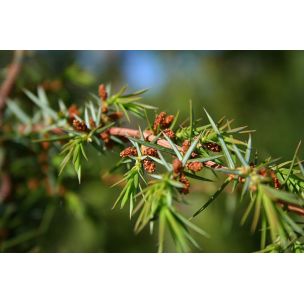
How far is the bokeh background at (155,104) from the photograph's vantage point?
1267 mm

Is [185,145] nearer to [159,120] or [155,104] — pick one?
[159,120]

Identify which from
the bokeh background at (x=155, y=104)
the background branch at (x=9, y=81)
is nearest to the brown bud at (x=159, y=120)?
the bokeh background at (x=155, y=104)

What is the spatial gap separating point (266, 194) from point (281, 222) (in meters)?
0.04

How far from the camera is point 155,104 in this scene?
2758 millimetres

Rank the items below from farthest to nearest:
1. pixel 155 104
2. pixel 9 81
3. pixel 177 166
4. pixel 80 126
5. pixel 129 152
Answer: pixel 155 104 < pixel 9 81 < pixel 80 126 < pixel 129 152 < pixel 177 166

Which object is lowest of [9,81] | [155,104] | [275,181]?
[275,181]

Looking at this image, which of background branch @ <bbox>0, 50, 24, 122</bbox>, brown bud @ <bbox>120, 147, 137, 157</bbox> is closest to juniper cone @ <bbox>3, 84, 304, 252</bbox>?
brown bud @ <bbox>120, 147, 137, 157</bbox>

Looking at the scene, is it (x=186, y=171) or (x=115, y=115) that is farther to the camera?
(x=115, y=115)

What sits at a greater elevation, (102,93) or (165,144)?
(102,93)

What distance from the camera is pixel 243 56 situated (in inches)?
118

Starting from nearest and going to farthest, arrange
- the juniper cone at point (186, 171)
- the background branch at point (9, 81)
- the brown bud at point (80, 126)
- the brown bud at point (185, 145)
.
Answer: the juniper cone at point (186, 171), the brown bud at point (185, 145), the brown bud at point (80, 126), the background branch at point (9, 81)

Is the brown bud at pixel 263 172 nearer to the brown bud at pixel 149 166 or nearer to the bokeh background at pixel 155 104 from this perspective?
the brown bud at pixel 149 166

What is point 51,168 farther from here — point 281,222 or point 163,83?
point 163,83

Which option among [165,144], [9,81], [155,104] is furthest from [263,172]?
[155,104]
